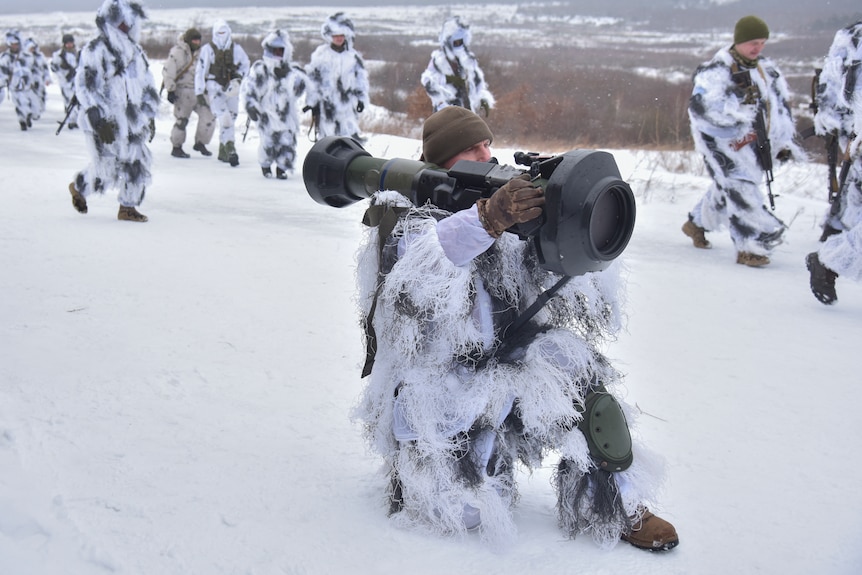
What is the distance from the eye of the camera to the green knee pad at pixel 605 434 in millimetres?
2246

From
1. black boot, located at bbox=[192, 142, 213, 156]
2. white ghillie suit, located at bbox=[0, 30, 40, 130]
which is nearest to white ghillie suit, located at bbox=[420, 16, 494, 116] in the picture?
black boot, located at bbox=[192, 142, 213, 156]

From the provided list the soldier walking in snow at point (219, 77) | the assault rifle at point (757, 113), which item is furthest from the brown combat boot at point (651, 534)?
the soldier walking in snow at point (219, 77)

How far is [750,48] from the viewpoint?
5.73 meters

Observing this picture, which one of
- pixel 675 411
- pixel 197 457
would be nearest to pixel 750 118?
pixel 675 411

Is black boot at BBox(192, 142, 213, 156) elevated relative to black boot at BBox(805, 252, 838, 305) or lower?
lower

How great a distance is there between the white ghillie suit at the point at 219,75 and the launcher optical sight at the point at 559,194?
909cm

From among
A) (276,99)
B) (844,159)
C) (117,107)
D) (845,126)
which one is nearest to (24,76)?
(276,99)

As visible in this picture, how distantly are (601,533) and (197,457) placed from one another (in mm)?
1282

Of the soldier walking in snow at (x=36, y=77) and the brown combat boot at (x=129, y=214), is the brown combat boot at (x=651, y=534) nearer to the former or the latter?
the brown combat boot at (x=129, y=214)

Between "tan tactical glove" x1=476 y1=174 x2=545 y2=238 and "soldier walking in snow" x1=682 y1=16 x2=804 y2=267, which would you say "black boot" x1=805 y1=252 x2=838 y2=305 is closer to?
"soldier walking in snow" x1=682 y1=16 x2=804 y2=267

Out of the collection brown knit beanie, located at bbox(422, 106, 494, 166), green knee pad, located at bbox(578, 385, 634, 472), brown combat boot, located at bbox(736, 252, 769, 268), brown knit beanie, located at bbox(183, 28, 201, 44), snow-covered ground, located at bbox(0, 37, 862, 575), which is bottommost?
snow-covered ground, located at bbox(0, 37, 862, 575)

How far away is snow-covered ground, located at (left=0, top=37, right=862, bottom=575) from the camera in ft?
7.35

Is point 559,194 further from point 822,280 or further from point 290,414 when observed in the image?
point 822,280

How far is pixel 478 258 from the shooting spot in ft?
7.41
